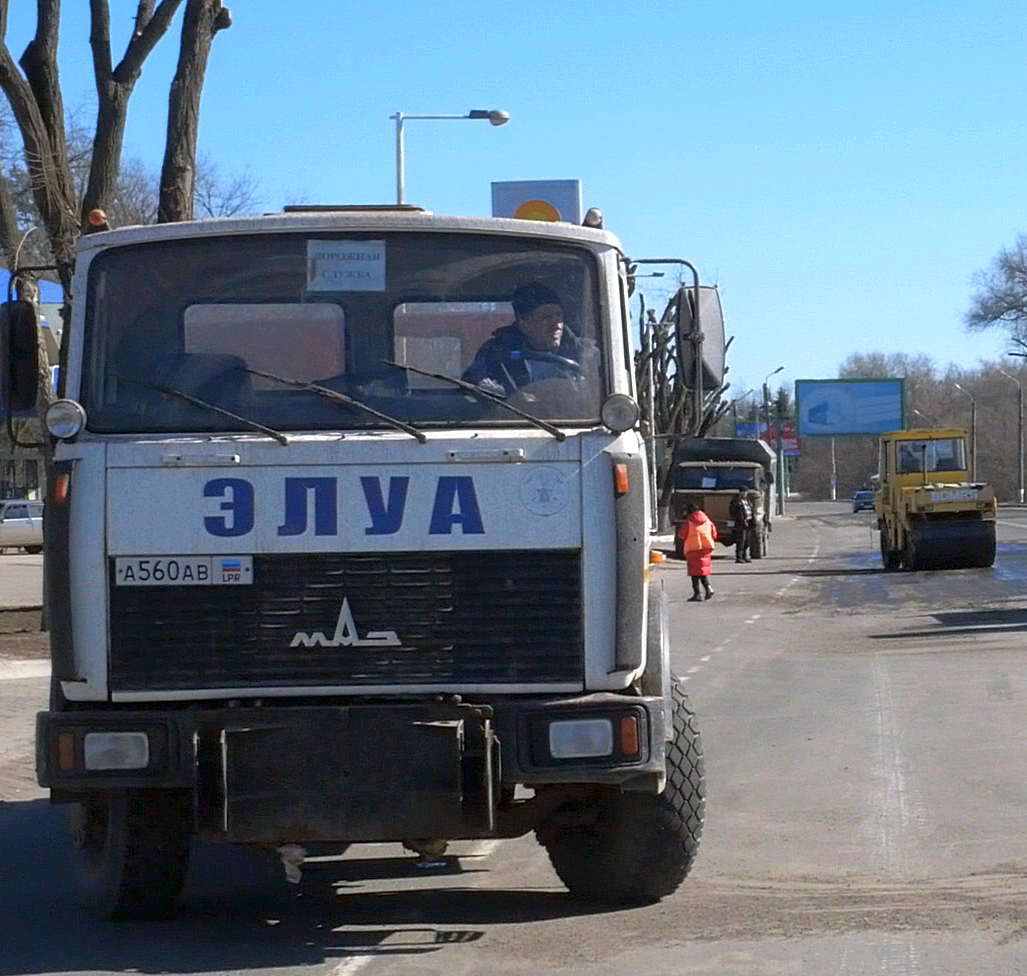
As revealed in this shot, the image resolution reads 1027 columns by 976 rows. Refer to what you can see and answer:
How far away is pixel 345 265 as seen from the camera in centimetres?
652

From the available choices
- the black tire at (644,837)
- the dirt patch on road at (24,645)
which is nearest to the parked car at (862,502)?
the dirt patch on road at (24,645)

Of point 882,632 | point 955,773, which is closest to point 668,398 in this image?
point 882,632

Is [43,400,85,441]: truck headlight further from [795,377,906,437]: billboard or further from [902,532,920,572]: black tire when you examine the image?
[795,377,906,437]: billboard

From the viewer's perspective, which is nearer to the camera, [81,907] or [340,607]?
[340,607]

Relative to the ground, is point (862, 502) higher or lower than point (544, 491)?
lower

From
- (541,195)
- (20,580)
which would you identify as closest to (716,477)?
(20,580)

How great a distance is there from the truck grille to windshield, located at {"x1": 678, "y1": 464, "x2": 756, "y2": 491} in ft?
141

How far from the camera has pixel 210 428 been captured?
630 centimetres

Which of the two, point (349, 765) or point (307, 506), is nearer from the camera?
point (349, 765)

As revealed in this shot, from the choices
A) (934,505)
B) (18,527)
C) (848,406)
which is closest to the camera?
(934,505)

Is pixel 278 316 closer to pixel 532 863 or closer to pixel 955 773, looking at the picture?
pixel 532 863

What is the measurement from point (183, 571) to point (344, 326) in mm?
1105

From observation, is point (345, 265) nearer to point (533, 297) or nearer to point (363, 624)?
point (533, 297)

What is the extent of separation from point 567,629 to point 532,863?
7.01 ft
